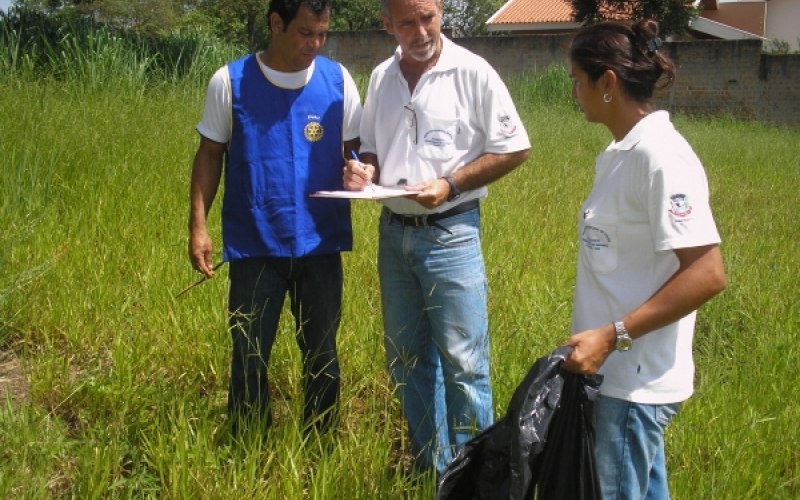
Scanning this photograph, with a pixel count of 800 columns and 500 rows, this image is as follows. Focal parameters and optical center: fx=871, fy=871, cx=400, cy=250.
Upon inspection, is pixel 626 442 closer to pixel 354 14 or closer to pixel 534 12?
pixel 534 12

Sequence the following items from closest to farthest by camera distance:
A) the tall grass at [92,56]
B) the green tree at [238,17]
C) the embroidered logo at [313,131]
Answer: the embroidered logo at [313,131] < the tall grass at [92,56] < the green tree at [238,17]

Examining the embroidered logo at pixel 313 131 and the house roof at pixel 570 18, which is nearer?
the embroidered logo at pixel 313 131

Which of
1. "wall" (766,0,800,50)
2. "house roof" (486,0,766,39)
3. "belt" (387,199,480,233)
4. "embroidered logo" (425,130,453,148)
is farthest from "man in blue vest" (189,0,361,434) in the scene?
"wall" (766,0,800,50)

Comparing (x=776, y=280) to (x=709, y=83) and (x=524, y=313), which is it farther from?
(x=709, y=83)

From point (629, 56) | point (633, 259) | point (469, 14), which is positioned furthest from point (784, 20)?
point (633, 259)

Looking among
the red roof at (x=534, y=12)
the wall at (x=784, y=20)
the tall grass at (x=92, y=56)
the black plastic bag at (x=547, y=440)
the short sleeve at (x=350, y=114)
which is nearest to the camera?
the black plastic bag at (x=547, y=440)

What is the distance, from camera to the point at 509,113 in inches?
115

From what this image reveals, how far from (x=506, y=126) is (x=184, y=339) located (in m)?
1.86

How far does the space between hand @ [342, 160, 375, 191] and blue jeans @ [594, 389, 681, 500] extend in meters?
1.15

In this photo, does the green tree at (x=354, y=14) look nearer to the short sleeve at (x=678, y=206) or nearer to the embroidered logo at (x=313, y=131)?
the embroidered logo at (x=313, y=131)

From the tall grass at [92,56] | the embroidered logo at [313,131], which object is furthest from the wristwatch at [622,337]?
the tall grass at [92,56]

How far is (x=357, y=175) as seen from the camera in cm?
295

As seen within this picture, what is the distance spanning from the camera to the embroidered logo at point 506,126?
9.54ft

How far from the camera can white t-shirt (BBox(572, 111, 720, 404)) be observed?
2000 millimetres
